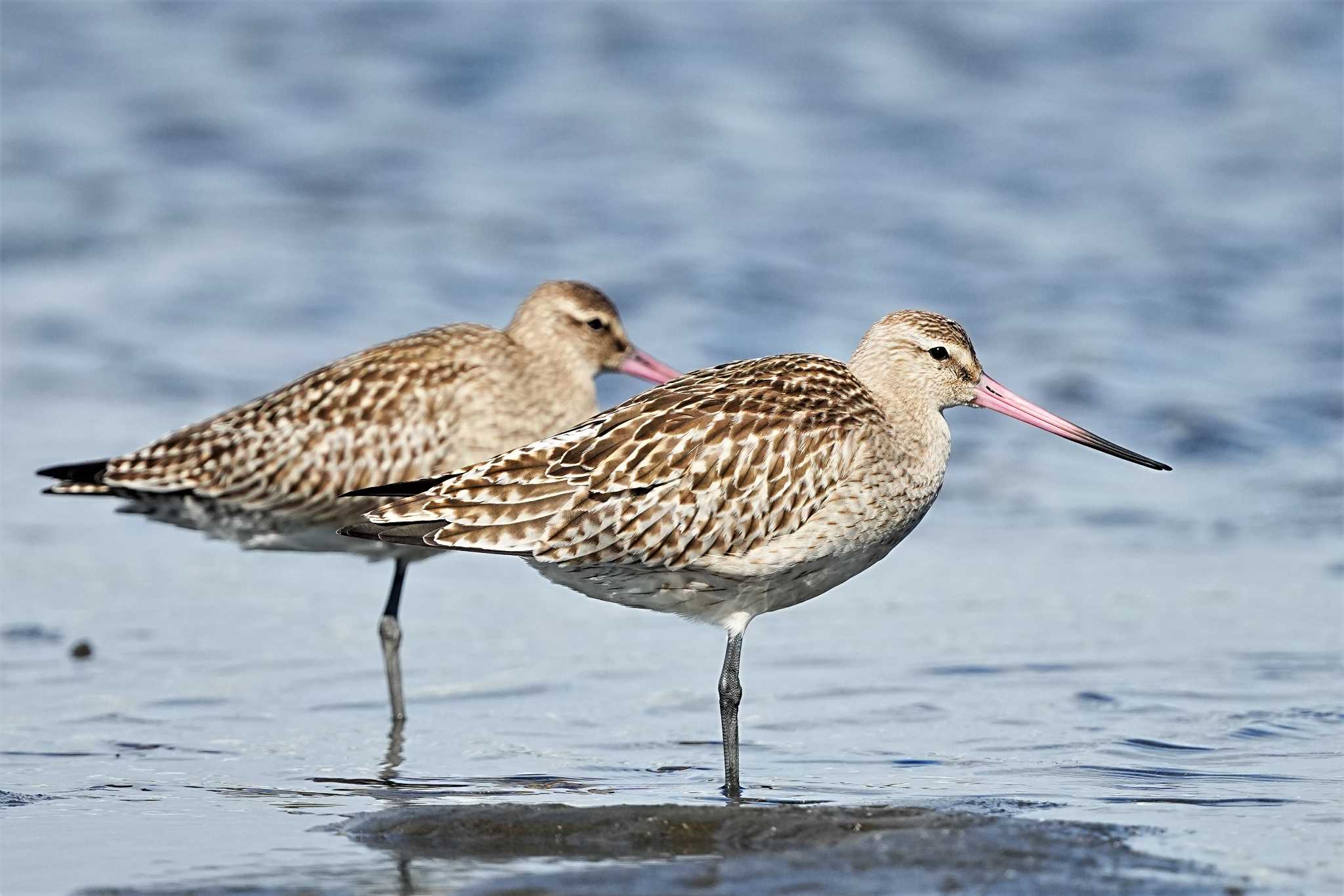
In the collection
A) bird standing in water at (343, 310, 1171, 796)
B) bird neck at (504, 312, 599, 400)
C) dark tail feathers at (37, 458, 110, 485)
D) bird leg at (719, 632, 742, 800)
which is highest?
bird neck at (504, 312, 599, 400)

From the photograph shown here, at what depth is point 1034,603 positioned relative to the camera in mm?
9430

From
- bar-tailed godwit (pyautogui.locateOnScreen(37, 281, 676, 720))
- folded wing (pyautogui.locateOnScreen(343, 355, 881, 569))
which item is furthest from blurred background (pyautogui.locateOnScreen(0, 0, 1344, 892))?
folded wing (pyautogui.locateOnScreen(343, 355, 881, 569))

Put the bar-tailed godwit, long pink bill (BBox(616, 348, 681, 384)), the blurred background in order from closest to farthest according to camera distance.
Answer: the blurred background
the bar-tailed godwit
long pink bill (BBox(616, 348, 681, 384))

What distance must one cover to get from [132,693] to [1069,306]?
9088 millimetres

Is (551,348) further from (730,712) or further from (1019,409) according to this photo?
(730,712)

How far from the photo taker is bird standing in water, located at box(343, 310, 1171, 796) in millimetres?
6738

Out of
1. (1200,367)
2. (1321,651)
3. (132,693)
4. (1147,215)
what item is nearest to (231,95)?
(1147,215)

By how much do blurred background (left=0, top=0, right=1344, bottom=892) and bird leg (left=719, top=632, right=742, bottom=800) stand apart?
0.12 metres

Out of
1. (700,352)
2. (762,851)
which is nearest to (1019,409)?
(762,851)

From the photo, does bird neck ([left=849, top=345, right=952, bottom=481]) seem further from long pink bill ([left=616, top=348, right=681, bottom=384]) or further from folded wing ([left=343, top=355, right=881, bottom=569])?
long pink bill ([left=616, top=348, right=681, bottom=384])

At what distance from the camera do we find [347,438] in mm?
8727

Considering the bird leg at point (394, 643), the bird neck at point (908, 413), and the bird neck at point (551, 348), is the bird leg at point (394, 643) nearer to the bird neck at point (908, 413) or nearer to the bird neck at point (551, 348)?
the bird neck at point (551, 348)

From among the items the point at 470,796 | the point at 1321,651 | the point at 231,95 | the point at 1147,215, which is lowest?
the point at 470,796

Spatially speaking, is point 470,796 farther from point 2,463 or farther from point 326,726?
point 2,463
